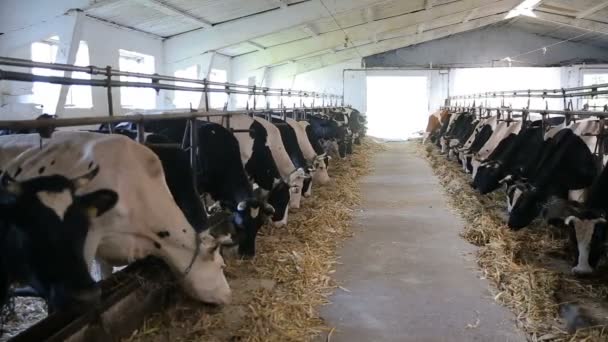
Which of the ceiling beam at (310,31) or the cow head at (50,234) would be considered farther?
the ceiling beam at (310,31)

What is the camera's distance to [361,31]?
1481cm

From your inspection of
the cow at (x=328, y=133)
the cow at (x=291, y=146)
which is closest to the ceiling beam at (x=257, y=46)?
the cow at (x=328, y=133)

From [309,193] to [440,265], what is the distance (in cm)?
334

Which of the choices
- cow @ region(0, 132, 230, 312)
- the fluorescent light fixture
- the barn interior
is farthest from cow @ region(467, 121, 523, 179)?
the fluorescent light fixture

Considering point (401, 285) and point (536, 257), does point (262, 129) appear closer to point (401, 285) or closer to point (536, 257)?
point (401, 285)

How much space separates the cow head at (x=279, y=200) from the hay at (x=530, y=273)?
208cm

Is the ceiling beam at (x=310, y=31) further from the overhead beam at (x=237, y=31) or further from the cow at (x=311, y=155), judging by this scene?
the cow at (x=311, y=155)

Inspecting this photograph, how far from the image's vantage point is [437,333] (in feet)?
11.5

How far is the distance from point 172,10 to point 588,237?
672 centimetres

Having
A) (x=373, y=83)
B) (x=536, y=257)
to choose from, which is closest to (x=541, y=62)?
(x=373, y=83)

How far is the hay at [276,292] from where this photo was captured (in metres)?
3.33

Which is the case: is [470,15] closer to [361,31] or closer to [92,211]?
[361,31]

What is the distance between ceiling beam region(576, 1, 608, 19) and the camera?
1378cm

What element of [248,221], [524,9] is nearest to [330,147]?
[248,221]
